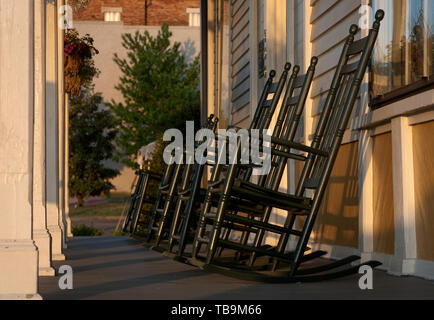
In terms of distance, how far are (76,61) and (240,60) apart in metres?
1.93

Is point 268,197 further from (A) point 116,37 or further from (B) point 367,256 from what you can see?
(A) point 116,37

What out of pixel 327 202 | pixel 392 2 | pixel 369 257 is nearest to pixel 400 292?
pixel 369 257

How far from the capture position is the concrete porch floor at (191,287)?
293 cm

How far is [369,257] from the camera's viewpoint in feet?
13.7

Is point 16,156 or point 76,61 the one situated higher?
point 76,61

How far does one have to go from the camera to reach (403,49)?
12.5ft

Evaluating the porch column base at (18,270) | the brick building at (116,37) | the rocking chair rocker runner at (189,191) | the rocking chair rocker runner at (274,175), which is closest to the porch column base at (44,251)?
the rocking chair rocker runner at (189,191)

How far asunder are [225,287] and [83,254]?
8.94 ft

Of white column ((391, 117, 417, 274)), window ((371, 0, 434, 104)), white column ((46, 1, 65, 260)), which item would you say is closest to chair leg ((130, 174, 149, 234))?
white column ((46, 1, 65, 260))

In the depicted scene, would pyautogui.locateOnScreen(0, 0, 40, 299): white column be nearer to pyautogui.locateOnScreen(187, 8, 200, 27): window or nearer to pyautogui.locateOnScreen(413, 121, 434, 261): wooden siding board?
pyautogui.locateOnScreen(413, 121, 434, 261): wooden siding board

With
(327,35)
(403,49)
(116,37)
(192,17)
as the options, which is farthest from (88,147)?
(403,49)

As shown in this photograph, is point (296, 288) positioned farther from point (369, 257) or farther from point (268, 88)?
point (268, 88)

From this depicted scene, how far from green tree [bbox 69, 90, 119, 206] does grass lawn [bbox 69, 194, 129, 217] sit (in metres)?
0.51

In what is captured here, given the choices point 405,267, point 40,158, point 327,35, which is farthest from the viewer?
point 327,35
